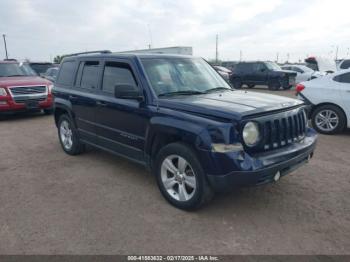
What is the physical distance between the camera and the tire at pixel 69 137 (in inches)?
224

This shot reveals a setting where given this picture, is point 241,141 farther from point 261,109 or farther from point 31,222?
point 31,222

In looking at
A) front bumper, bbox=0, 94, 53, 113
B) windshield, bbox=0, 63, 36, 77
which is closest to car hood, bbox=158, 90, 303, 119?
front bumper, bbox=0, 94, 53, 113

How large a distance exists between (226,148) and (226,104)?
0.62 m

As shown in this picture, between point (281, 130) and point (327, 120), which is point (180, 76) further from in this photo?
point (327, 120)

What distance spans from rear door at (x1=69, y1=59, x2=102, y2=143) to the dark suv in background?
49.5ft

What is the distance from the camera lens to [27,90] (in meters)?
9.84

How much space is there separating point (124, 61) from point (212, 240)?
271 centimetres

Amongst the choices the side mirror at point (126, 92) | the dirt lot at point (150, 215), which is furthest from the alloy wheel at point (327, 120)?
the side mirror at point (126, 92)

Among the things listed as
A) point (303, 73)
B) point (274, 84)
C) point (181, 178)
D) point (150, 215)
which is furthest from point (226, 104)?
point (303, 73)

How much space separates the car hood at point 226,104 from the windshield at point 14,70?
911 centimetres

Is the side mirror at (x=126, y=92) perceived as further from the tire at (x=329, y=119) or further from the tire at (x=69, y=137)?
the tire at (x=329, y=119)

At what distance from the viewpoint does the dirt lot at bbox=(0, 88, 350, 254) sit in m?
3.00

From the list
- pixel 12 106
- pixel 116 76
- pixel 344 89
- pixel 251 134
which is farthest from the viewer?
pixel 12 106

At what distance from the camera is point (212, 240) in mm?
3072
